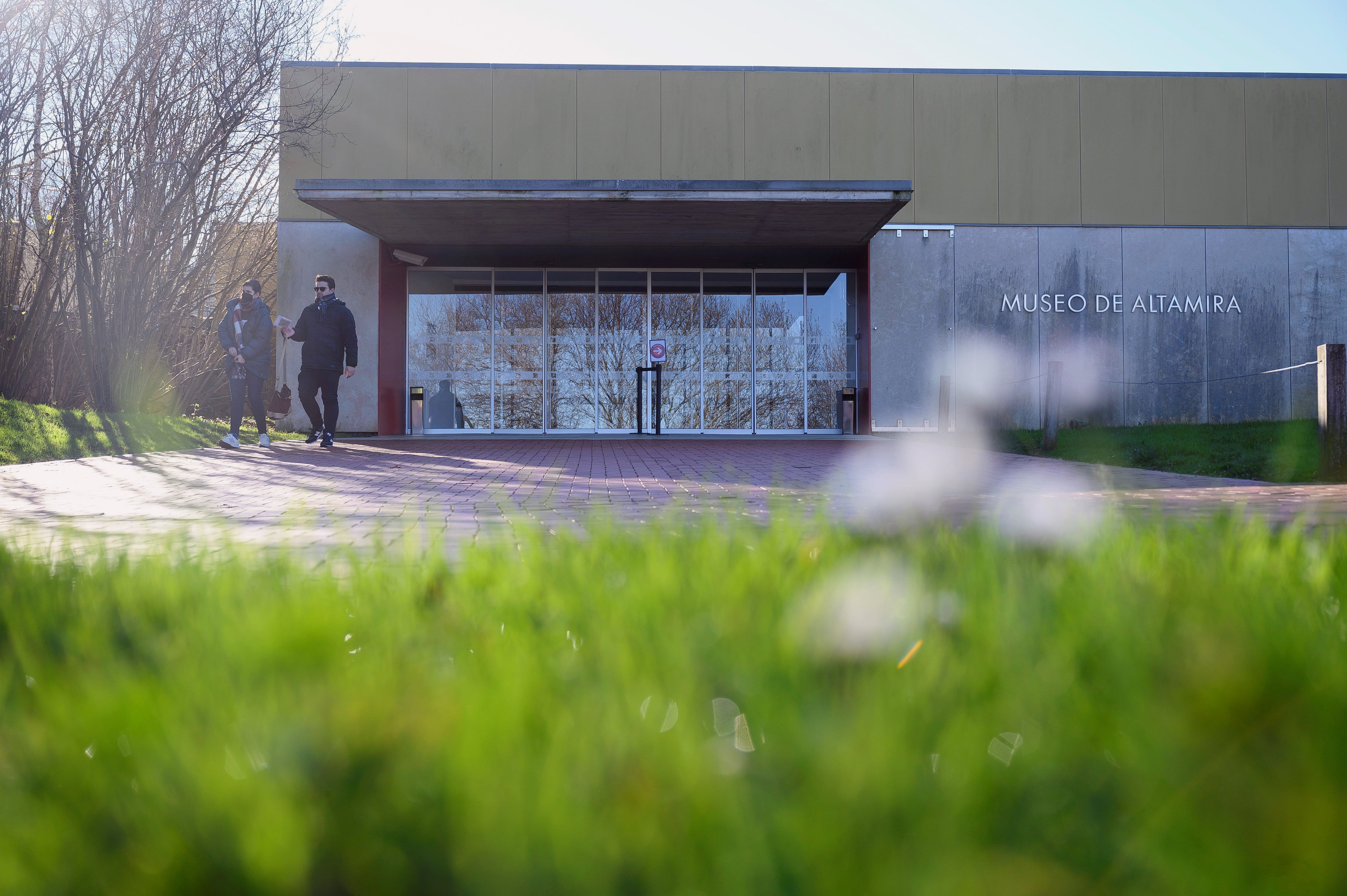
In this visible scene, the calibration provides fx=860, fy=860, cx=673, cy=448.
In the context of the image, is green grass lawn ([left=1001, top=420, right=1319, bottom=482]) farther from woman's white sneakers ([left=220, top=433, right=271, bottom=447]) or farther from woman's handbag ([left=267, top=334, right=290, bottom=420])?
woman's handbag ([left=267, top=334, right=290, bottom=420])

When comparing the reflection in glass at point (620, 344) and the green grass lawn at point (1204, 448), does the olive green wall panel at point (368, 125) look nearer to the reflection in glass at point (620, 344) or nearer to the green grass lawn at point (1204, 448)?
the reflection in glass at point (620, 344)

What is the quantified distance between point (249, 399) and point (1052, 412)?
10.5m

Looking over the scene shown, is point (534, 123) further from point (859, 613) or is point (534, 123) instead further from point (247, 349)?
point (859, 613)

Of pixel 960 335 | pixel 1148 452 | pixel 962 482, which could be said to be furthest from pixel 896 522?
pixel 960 335

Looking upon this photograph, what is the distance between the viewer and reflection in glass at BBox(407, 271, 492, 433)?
18.2 metres

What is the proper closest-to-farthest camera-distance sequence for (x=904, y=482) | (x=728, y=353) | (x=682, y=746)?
(x=682, y=746) < (x=904, y=482) < (x=728, y=353)

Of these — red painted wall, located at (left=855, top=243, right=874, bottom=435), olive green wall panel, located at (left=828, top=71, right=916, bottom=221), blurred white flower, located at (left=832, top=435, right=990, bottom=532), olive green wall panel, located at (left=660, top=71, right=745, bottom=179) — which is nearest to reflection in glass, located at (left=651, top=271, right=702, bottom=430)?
olive green wall panel, located at (left=660, top=71, right=745, bottom=179)

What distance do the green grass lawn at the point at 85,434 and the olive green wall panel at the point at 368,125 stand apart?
6.69 metres

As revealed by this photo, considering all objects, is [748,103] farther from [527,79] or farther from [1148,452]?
[1148,452]

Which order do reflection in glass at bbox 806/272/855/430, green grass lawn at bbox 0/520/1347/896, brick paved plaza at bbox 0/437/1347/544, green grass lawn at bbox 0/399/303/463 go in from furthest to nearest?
reflection in glass at bbox 806/272/855/430, green grass lawn at bbox 0/399/303/463, brick paved plaza at bbox 0/437/1347/544, green grass lawn at bbox 0/520/1347/896

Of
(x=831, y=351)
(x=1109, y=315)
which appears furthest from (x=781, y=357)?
(x=1109, y=315)

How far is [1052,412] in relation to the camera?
10.9m

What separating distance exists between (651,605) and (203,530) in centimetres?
277

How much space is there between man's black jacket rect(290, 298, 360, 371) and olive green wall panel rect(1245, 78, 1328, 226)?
17532 millimetres
